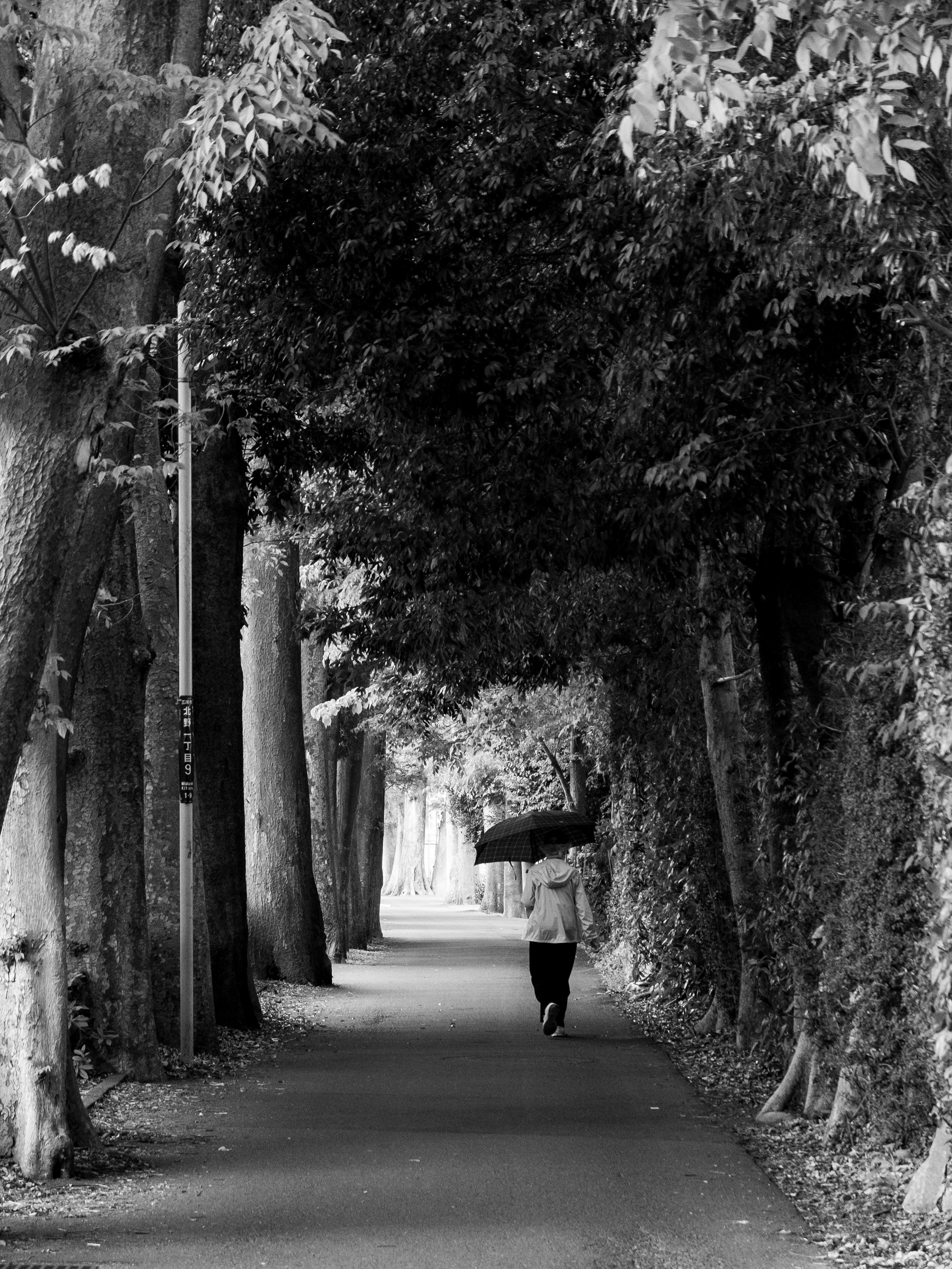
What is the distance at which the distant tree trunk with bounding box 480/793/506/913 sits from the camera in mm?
48781

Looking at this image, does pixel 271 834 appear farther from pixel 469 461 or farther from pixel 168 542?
pixel 469 461

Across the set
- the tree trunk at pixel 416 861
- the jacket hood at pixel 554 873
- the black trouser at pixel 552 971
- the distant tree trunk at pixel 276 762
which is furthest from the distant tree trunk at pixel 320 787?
the tree trunk at pixel 416 861

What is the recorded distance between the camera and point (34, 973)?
8.57 metres

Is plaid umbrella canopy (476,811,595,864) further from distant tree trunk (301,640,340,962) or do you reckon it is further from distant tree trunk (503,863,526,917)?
distant tree trunk (503,863,526,917)

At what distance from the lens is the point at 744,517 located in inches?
424

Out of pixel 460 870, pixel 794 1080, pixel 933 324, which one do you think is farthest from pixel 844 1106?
pixel 460 870

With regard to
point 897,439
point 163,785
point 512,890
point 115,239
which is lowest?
point 512,890

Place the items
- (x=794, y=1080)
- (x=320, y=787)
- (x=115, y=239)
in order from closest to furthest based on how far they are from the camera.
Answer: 1. (x=115, y=239)
2. (x=794, y=1080)
3. (x=320, y=787)

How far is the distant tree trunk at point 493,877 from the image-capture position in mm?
48781

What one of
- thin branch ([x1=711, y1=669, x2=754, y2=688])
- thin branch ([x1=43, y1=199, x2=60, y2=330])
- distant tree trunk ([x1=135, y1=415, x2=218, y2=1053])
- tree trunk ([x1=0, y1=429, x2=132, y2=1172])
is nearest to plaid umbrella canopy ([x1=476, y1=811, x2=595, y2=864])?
thin branch ([x1=711, y1=669, x2=754, y2=688])

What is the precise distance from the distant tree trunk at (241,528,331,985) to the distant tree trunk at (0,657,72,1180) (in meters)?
12.7

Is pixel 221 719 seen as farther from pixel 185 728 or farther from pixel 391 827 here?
pixel 391 827

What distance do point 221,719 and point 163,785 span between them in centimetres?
226

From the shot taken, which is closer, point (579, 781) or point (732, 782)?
point (732, 782)
